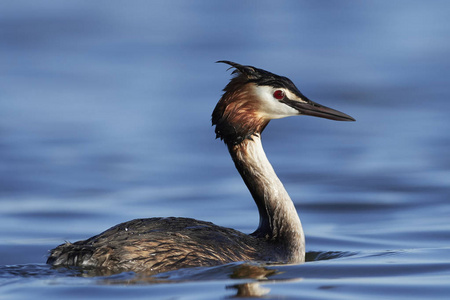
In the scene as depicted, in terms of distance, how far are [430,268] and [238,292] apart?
2.10 m

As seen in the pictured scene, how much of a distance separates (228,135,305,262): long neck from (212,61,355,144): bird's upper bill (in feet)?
0.50

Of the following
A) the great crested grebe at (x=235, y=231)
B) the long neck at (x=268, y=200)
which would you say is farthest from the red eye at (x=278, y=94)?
the long neck at (x=268, y=200)

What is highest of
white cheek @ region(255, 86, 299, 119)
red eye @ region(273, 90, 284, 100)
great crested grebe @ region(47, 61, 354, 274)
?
red eye @ region(273, 90, 284, 100)

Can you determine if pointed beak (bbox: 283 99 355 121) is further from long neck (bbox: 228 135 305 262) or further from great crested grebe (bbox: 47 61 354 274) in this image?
long neck (bbox: 228 135 305 262)

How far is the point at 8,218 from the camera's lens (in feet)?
45.8

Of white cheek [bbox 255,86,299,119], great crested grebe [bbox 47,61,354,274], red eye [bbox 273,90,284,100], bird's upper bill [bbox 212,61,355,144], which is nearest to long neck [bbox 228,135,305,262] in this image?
great crested grebe [bbox 47,61,354,274]

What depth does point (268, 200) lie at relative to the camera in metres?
10.8

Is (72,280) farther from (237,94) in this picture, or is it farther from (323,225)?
(323,225)

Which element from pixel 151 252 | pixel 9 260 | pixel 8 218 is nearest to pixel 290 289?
pixel 151 252

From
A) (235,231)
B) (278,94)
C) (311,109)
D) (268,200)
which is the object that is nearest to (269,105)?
(278,94)

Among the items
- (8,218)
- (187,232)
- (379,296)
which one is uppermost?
(8,218)

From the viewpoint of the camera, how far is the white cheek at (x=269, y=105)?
1059cm

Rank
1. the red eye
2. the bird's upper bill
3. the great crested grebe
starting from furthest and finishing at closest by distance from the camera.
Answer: the red eye → the bird's upper bill → the great crested grebe

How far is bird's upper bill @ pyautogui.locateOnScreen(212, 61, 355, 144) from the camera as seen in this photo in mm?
10539
